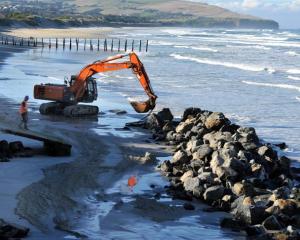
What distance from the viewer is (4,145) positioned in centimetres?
1964

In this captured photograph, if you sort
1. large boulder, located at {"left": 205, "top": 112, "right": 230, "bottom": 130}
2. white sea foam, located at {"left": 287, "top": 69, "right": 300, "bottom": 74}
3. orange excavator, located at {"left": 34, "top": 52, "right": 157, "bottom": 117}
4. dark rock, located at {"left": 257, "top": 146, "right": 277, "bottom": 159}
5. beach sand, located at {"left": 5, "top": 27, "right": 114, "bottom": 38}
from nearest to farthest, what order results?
dark rock, located at {"left": 257, "top": 146, "right": 277, "bottom": 159} < large boulder, located at {"left": 205, "top": 112, "right": 230, "bottom": 130} < orange excavator, located at {"left": 34, "top": 52, "right": 157, "bottom": 117} < white sea foam, located at {"left": 287, "top": 69, "right": 300, "bottom": 74} < beach sand, located at {"left": 5, "top": 27, "right": 114, "bottom": 38}

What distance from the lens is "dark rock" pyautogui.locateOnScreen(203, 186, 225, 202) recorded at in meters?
16.5

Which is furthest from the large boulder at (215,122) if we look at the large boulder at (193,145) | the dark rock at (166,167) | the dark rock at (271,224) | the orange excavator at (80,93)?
the dark rock at (271,224)

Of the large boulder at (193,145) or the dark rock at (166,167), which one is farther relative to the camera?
the large boulder at (193,145)

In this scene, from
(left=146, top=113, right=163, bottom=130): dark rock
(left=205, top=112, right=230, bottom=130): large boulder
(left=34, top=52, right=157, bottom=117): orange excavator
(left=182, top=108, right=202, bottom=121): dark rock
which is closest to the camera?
(left=205, top=112, right=230, bottom=130): large boulder

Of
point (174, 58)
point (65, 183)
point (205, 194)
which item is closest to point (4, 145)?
point (65, 183)

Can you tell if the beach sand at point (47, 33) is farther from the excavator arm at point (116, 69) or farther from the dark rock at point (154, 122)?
the dark rock at point (154, 122)

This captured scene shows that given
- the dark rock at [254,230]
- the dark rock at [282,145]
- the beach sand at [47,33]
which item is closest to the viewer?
the dark rock at [254,230]

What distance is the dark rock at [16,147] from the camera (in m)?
20.0

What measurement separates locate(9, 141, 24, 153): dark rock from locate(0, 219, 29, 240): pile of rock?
7.68m

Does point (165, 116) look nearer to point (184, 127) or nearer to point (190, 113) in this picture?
point (190, 113)

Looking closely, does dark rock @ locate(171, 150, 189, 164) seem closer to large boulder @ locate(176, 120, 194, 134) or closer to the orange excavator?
large boulder @ locate(176, 120, 194, 134)

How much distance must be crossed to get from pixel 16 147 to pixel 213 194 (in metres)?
6.79

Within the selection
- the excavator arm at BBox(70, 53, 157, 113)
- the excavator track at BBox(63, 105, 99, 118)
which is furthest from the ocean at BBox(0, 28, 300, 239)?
the excavator arm at BBox(70, 53, 157, 113)
